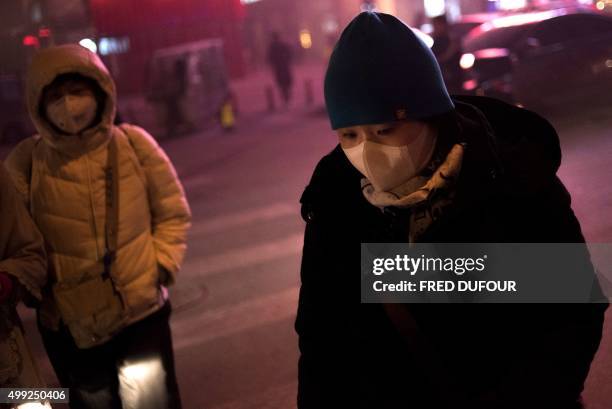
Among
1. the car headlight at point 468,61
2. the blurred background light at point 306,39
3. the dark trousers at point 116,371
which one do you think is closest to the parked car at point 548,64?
the car headlight at point 468,61

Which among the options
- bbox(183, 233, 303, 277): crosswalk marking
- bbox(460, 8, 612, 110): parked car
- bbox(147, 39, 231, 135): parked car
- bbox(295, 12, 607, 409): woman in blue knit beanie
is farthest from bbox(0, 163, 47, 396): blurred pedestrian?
bbox(147, 39, 231, 135): parked car

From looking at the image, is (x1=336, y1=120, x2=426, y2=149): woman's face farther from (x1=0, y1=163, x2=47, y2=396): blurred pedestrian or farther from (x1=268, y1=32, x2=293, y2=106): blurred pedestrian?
(x1=268, y1=32, x2=293, y2=106): blurred pedestrian

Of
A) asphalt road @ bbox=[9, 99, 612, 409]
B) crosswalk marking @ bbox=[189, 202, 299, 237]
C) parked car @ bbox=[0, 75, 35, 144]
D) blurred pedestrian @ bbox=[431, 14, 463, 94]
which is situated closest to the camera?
asphalt road @ bbox=[9, 99, 612, 409]

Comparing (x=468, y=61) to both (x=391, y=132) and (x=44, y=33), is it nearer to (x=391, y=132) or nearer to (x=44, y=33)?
(x=44, y=33)

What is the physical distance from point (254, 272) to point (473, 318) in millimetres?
5249

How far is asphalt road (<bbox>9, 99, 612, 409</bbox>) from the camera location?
4.64 metres

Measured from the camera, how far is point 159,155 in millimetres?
3336

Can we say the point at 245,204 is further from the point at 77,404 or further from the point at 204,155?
the point at 77,404

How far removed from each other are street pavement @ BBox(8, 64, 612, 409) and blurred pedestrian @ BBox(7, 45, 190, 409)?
1.41 meters

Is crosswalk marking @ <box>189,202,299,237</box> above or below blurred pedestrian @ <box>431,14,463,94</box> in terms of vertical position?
below

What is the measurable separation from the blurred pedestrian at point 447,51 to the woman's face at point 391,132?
368 inches

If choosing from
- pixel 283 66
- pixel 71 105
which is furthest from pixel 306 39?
pixel 71 105

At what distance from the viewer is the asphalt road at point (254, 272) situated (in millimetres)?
4645

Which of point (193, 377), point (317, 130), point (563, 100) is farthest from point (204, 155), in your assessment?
point (193, 377)
